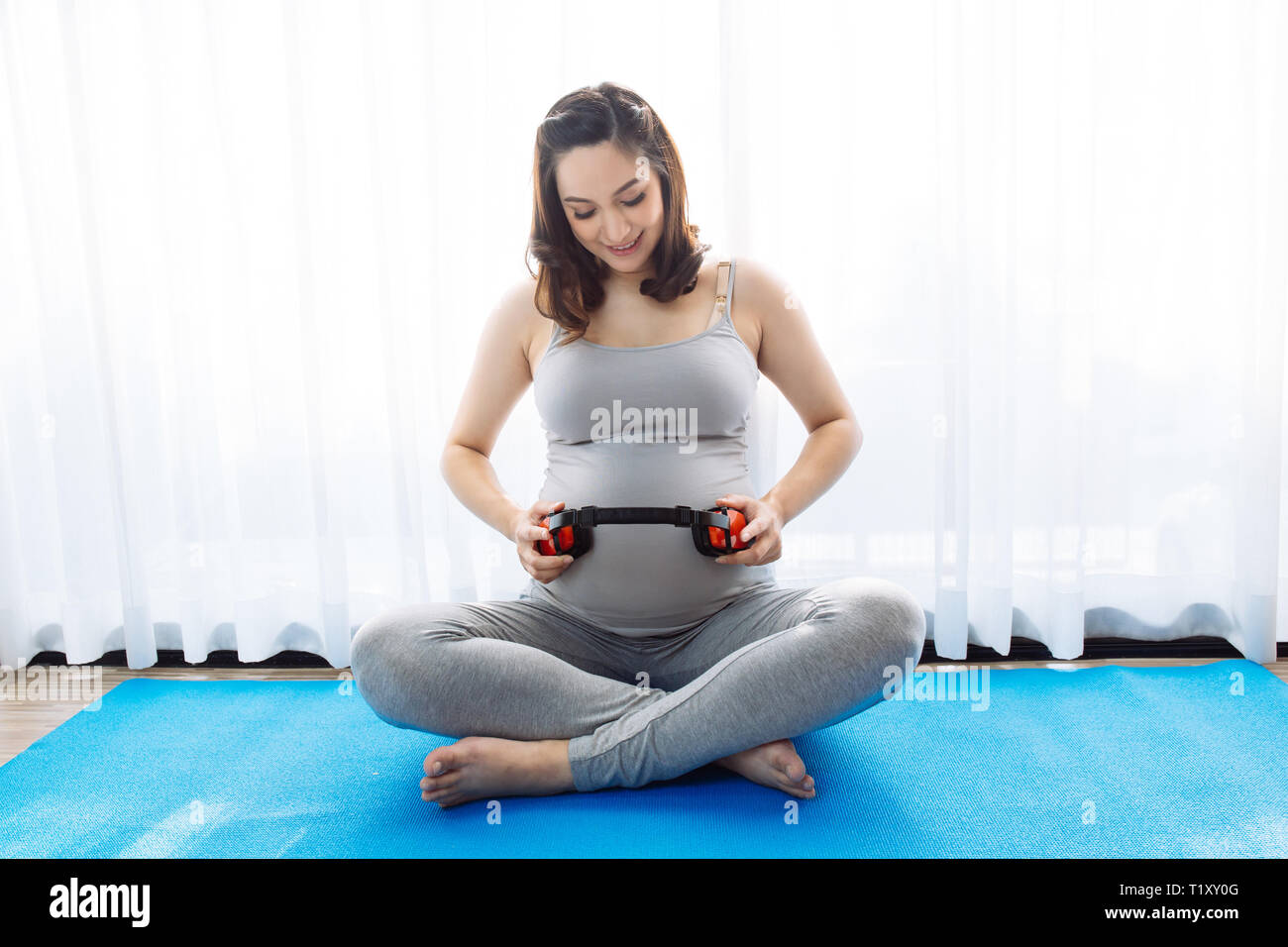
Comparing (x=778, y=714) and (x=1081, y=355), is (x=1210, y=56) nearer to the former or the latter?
(x=1081, y=355)

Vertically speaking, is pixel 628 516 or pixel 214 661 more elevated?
pixel 628 516

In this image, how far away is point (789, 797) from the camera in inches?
43.8

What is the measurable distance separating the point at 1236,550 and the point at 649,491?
43.9 inches

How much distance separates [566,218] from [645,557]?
19.8 inches

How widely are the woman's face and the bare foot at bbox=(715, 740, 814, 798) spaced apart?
68 cm

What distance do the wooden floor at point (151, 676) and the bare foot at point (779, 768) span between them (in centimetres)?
61

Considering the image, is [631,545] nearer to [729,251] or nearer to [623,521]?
[623,521]

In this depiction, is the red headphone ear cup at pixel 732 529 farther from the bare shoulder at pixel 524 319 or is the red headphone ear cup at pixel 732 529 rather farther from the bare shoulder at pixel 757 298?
the bare shoulder at pixel 524 319

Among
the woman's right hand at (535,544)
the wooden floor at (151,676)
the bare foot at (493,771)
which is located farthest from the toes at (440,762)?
the wooden floor at (151,676)

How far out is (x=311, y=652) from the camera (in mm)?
1763

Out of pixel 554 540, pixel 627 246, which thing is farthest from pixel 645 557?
pixel 627 246

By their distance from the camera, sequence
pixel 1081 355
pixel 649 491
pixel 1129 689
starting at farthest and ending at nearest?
pixel 1081 355
pixel 1129 689
pixel 649 491

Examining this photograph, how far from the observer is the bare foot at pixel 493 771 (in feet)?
3.58

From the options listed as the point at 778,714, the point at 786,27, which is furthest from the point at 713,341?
the point at 786,27
